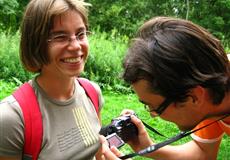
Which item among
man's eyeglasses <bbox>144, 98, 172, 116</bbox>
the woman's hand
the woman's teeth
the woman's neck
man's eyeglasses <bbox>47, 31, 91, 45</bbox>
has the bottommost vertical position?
the woman's hand

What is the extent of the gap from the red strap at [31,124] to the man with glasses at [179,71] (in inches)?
20.1

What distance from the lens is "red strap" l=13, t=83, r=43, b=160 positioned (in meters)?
2.21

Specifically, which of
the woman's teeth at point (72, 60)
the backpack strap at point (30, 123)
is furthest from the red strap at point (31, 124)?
the woman's teeth at point (72, 60)

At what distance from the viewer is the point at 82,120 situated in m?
2.57

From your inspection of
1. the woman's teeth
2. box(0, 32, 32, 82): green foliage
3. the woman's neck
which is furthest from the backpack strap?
box(0, 32, 32, 82): green foliage

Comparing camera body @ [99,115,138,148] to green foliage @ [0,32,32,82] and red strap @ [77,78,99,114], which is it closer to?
red strap @ [77,78,99,114]

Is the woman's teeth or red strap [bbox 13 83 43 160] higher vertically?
the woman's teeth

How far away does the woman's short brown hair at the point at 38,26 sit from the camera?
235 centimetres

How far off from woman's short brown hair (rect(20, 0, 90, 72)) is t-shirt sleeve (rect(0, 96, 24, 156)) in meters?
0.31

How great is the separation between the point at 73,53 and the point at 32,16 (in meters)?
0.31

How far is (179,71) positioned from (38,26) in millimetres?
817

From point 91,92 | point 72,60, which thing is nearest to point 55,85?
point 72,60

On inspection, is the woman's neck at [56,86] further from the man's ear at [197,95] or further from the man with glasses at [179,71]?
the man's ear at [197,95]

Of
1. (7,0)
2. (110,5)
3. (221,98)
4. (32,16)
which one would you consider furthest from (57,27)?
(110,5)
